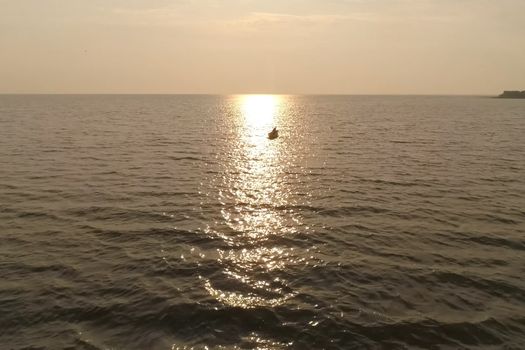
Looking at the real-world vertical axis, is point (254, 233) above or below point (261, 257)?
above

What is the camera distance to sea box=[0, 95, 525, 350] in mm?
13711

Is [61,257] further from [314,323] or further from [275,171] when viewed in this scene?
[275,171]

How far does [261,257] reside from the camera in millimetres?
19547

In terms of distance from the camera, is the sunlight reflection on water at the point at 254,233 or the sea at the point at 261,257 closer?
the sea at the point at 261,257

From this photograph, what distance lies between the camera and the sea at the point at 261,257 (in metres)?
13.7

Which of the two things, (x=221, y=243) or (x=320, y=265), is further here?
(x=221, y=243)

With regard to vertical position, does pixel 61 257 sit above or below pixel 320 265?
above

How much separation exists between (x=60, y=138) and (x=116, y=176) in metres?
32.0

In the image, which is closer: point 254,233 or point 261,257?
point 261,257

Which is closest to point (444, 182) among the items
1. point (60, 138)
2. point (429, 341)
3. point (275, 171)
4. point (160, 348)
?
point (275, 171)

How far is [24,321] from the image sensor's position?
1403 cm

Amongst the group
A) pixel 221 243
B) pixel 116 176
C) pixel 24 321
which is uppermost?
pixel 116 176

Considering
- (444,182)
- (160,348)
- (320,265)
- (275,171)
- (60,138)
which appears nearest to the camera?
(160,348)

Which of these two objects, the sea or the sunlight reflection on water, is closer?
the sea
